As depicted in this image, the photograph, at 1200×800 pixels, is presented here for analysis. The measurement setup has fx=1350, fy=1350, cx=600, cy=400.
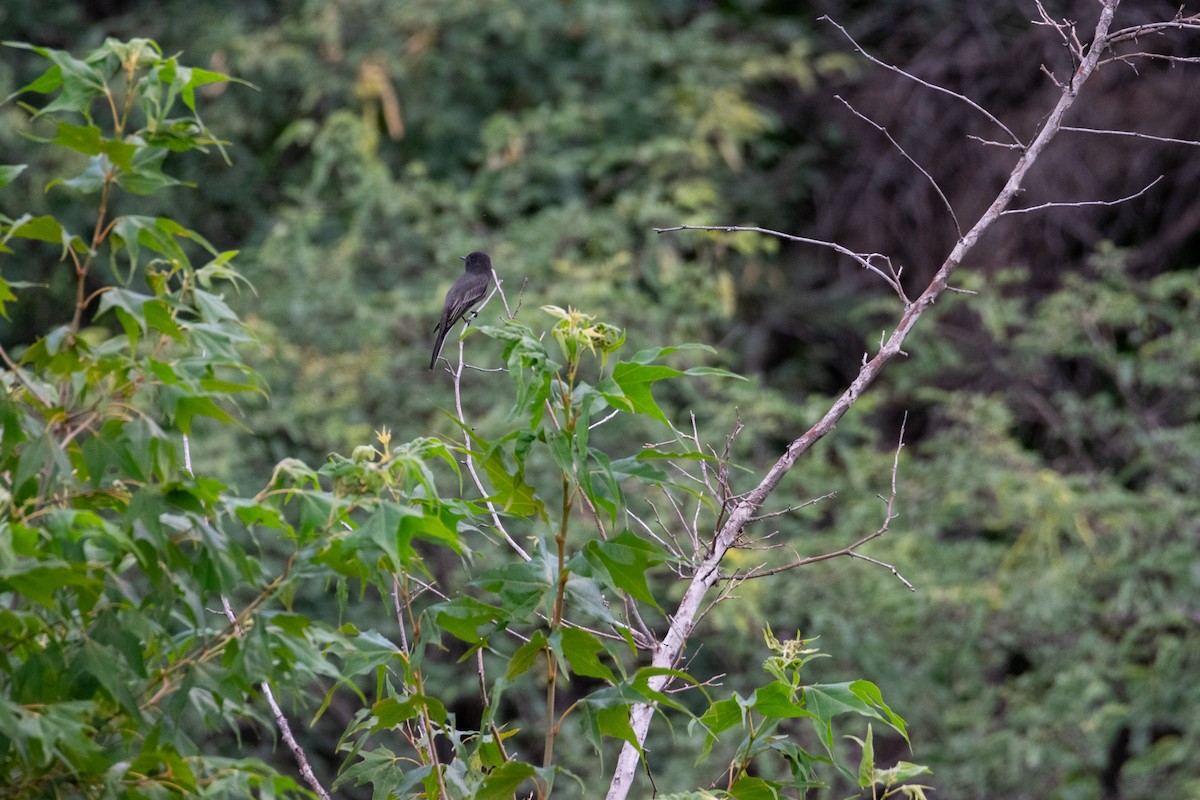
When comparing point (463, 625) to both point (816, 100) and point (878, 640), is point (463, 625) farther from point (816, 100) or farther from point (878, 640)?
point (816, 100)

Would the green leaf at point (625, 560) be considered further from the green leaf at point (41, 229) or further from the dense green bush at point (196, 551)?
the green leaf at point (41, 229)

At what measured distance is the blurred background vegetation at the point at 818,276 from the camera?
6758mm

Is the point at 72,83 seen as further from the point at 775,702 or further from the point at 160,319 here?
the point at 775,702

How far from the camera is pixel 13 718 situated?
65.4 inches

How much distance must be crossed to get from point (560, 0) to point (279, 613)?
7441 mm

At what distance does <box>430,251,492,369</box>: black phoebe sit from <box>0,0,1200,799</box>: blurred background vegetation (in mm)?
1292

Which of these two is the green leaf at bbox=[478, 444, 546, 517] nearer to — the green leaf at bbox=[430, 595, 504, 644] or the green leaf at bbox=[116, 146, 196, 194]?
the green leaf at bbox=[430, 595, 504, 644]

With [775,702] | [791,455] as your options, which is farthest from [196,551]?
[791,455]

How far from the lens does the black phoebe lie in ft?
17.5

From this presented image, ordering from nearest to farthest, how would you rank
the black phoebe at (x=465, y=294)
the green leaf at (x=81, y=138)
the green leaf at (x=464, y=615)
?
1. the green leaf at (x=81, y=138)
2. the green leaf at (x=464, y=615)
3. the black phoebe at (x=465, y=294)

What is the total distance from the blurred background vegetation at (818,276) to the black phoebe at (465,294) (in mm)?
1292

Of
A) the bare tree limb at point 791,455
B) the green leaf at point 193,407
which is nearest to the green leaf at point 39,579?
the green leaf at point 193,407

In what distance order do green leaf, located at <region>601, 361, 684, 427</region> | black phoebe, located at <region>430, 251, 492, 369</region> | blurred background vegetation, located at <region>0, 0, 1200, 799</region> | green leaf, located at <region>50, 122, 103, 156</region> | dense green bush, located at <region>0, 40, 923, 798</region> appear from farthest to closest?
blurred background vegetation, located at <region>0, 0, 1200, 799</region> < black phoebe, located at <region>430, 251, 492, 369</region> < green leaf, located at <region>601, 361, 684, 427</region> < green leaf, located at <region>50, 122, 103, 156</region> < dense green bush, located at <region>0, 40, 923, 798</region>

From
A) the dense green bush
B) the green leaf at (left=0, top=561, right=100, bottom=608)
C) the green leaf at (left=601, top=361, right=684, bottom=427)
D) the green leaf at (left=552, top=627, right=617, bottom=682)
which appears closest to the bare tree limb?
the dense green bush
